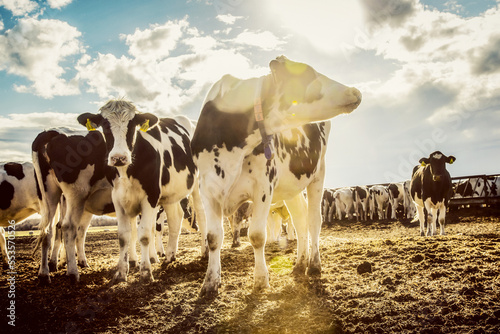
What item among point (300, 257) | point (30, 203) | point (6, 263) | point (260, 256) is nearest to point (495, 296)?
point (260, 256)

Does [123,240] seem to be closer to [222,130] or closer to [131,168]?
[131,168]

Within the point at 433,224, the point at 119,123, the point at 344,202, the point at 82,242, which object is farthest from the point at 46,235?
the point at 344,202

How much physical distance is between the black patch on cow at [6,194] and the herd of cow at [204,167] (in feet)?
0.07

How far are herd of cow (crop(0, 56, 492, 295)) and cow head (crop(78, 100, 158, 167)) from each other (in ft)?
0.06

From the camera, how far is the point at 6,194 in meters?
8.84

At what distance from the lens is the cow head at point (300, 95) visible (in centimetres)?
460

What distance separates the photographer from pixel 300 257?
20.2 feet

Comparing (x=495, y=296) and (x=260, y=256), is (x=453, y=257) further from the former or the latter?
(x=260, y=256)

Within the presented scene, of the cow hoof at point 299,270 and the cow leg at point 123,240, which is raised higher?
the cow leg at point 123,240

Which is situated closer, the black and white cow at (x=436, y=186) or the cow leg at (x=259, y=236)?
the cow leg at (x=259, y=236)

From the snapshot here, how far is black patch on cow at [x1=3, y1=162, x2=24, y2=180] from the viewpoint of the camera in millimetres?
9070

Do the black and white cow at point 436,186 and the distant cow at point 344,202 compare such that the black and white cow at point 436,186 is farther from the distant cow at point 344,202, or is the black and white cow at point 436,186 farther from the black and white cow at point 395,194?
the distant cow at point 344,202

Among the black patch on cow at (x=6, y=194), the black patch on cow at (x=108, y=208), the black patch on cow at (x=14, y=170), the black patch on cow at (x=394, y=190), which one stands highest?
the black patch on cow at (x=14, y=170)

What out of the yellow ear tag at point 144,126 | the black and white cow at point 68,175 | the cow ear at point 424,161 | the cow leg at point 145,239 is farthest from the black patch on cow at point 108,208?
the cow ear at point 424,161
